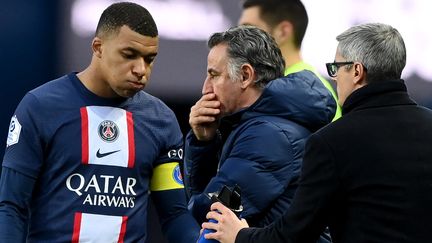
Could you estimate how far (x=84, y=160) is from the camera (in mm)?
3508

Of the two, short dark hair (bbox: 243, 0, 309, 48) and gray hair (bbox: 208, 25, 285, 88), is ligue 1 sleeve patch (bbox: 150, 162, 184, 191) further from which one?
short dark hair (bbox: 243, 0, 309, 48)

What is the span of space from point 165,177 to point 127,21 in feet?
1.82

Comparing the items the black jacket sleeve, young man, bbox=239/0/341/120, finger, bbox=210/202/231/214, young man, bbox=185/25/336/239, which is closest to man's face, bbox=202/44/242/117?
young man, bbox=185/25/336/239

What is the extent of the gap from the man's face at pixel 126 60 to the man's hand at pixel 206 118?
29cm

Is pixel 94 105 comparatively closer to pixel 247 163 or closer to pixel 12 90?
pixel 247 163

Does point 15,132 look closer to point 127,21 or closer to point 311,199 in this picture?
point 127,21

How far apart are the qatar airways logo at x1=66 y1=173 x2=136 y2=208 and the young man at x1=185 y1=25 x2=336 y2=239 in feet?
0.73

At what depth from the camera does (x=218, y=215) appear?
10.7ft

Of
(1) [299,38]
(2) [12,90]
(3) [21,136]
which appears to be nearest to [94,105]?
(3) [21,136]

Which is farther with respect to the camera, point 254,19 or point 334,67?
point 254,19

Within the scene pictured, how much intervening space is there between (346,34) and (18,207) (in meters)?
1.15

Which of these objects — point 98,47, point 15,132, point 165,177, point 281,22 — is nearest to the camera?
point 15,132

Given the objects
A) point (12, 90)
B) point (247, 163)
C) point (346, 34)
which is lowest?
point (12, 90)

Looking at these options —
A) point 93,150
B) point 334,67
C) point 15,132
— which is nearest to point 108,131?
point 93,150
